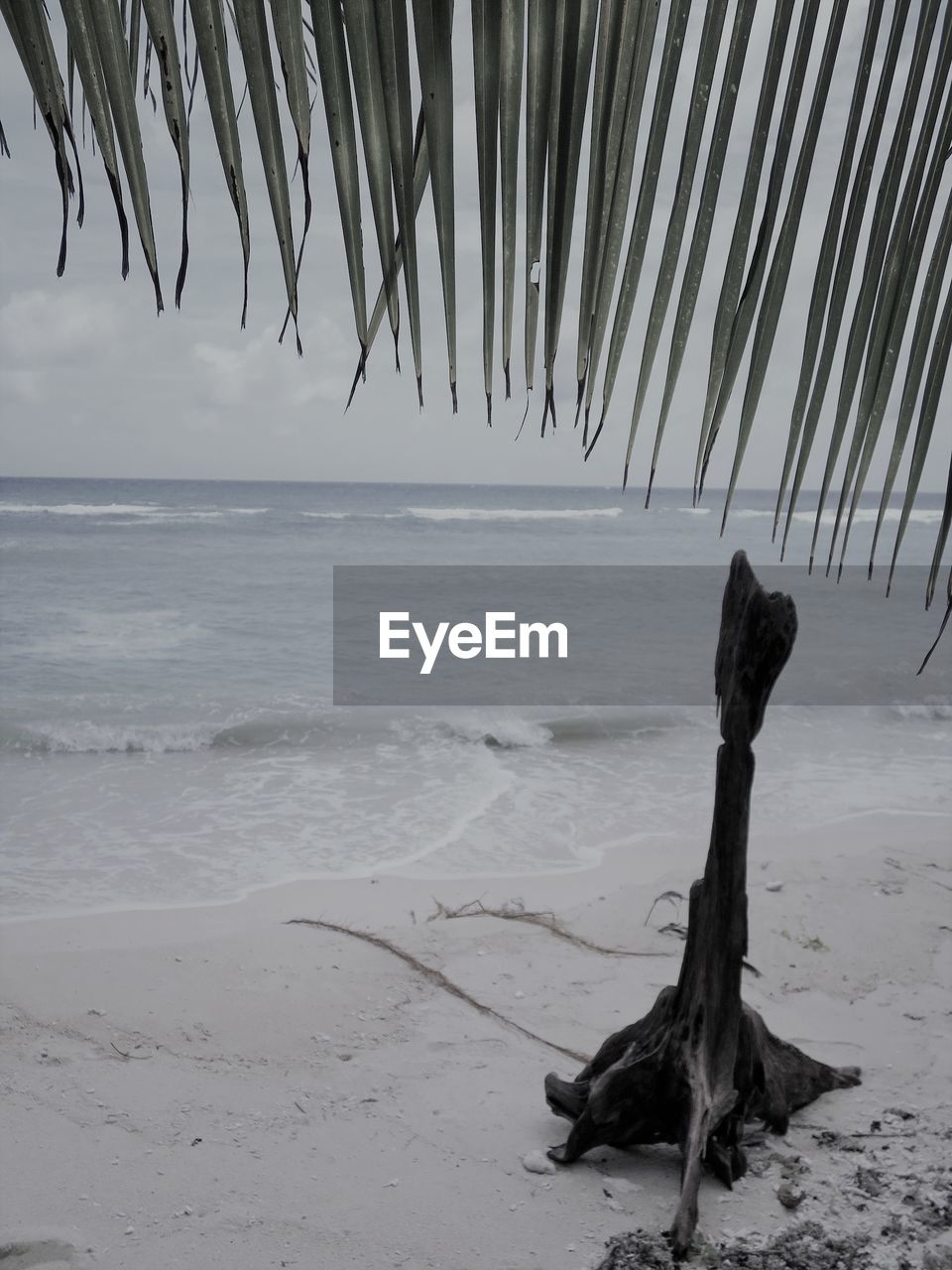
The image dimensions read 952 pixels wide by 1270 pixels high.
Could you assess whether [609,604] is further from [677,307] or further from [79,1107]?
[677,307]

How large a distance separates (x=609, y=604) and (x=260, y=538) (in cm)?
1039

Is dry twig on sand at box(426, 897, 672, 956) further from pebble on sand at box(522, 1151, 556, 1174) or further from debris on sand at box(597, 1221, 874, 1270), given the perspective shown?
debris on sand at box(597, 1221, 874, 1270)

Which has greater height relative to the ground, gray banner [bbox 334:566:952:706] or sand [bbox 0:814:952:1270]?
sand [bbox 0:814:952:1270]

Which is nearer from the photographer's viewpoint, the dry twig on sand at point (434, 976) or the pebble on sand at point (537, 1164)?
the pebble on sand at point (537, 1164)

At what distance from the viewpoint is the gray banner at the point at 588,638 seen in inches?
372

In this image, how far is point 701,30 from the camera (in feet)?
1.46

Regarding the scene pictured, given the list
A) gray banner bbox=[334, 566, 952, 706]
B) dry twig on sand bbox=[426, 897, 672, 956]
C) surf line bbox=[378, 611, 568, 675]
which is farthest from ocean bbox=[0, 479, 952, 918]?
surf line bbox=[378, 611, 568, 675]

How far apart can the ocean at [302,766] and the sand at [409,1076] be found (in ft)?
1.74

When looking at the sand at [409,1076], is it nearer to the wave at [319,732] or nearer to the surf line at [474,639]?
the wave at [319,732]

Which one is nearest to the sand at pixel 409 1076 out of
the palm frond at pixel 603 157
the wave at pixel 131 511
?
the palm frond at pixel 603 157

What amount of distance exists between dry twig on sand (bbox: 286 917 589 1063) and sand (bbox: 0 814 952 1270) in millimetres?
36

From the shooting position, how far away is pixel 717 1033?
2436mm

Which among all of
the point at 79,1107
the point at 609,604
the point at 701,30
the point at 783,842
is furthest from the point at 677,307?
the point at 609,604

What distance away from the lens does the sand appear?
2.28 metres
